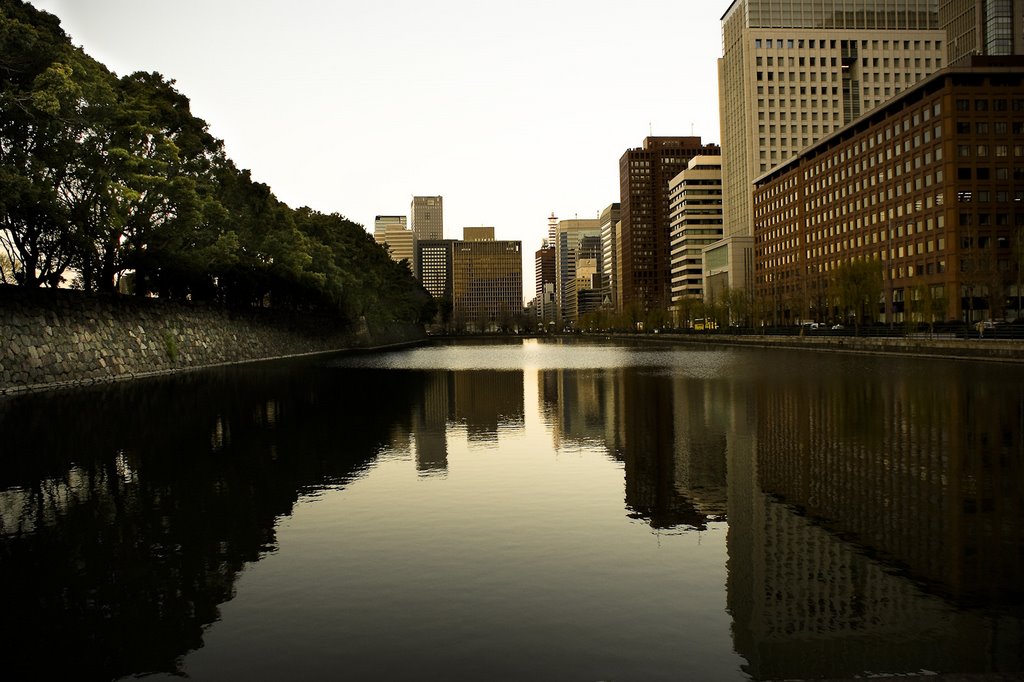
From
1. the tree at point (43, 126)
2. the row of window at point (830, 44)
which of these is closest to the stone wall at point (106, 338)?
the tree at point (43, 126)

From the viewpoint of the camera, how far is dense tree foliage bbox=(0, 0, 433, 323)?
34438 mm

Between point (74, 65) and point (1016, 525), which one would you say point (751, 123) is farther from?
point (1016, 525)

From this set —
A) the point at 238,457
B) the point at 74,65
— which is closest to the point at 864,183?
the point at 74,65

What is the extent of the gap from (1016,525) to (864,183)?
130m

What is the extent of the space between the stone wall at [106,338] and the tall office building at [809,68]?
13678cm

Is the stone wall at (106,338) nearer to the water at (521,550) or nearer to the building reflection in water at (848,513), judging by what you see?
the water at (521,550)

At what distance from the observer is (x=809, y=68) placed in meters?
176

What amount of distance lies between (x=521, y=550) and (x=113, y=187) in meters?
37.2

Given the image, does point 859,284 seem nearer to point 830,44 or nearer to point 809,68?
point 809,68

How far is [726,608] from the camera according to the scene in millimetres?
6988

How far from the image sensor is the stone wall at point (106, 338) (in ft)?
116

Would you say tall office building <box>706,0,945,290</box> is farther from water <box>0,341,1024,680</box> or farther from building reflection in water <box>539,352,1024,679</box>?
water <box>0,341,1024,680</box>

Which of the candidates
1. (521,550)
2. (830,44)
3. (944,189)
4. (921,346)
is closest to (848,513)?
(521,550)

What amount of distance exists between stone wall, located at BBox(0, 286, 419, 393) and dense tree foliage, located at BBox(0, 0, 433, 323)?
2.73 metres
